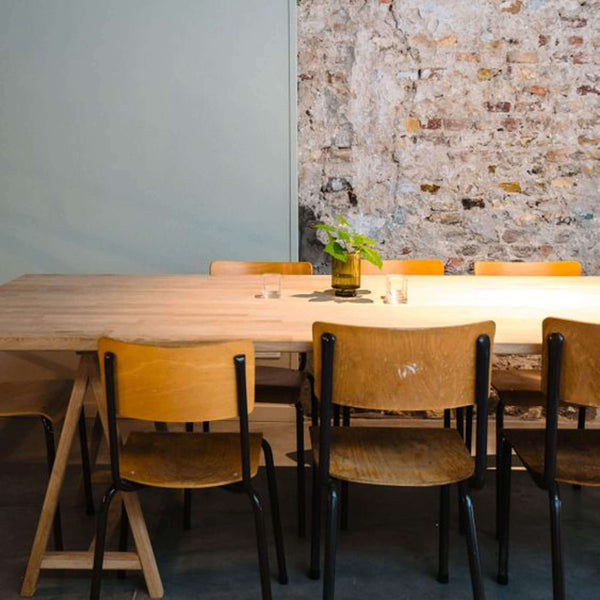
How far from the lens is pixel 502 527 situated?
7.79ft

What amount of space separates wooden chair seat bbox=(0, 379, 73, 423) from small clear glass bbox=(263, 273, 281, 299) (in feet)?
2.68

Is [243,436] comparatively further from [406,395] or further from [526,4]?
[526,4]

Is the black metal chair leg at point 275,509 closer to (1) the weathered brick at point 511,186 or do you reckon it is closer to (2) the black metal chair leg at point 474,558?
(2) the black metal chair leg at point 474,558

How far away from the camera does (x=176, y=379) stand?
195 centimetres

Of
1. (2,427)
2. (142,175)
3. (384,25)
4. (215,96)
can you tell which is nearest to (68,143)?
(142,175)

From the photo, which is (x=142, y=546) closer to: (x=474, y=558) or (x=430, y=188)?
(x=474, y=558)

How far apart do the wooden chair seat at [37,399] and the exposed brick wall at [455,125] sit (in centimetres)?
176

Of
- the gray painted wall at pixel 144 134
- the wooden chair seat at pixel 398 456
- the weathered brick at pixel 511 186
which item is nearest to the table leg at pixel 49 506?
the wooden chair seat at pixel 398 456

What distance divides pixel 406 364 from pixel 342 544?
98 cm

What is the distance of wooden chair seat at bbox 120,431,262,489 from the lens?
6.89 feet

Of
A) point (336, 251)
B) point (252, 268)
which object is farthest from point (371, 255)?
point (252, 268)

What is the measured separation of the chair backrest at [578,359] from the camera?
6.56 feet

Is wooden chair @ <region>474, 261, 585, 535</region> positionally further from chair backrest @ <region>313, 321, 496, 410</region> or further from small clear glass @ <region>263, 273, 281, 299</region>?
small clear glass @ <region>263, 273, 281, 299</region>

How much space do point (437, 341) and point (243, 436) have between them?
1.87 feet
